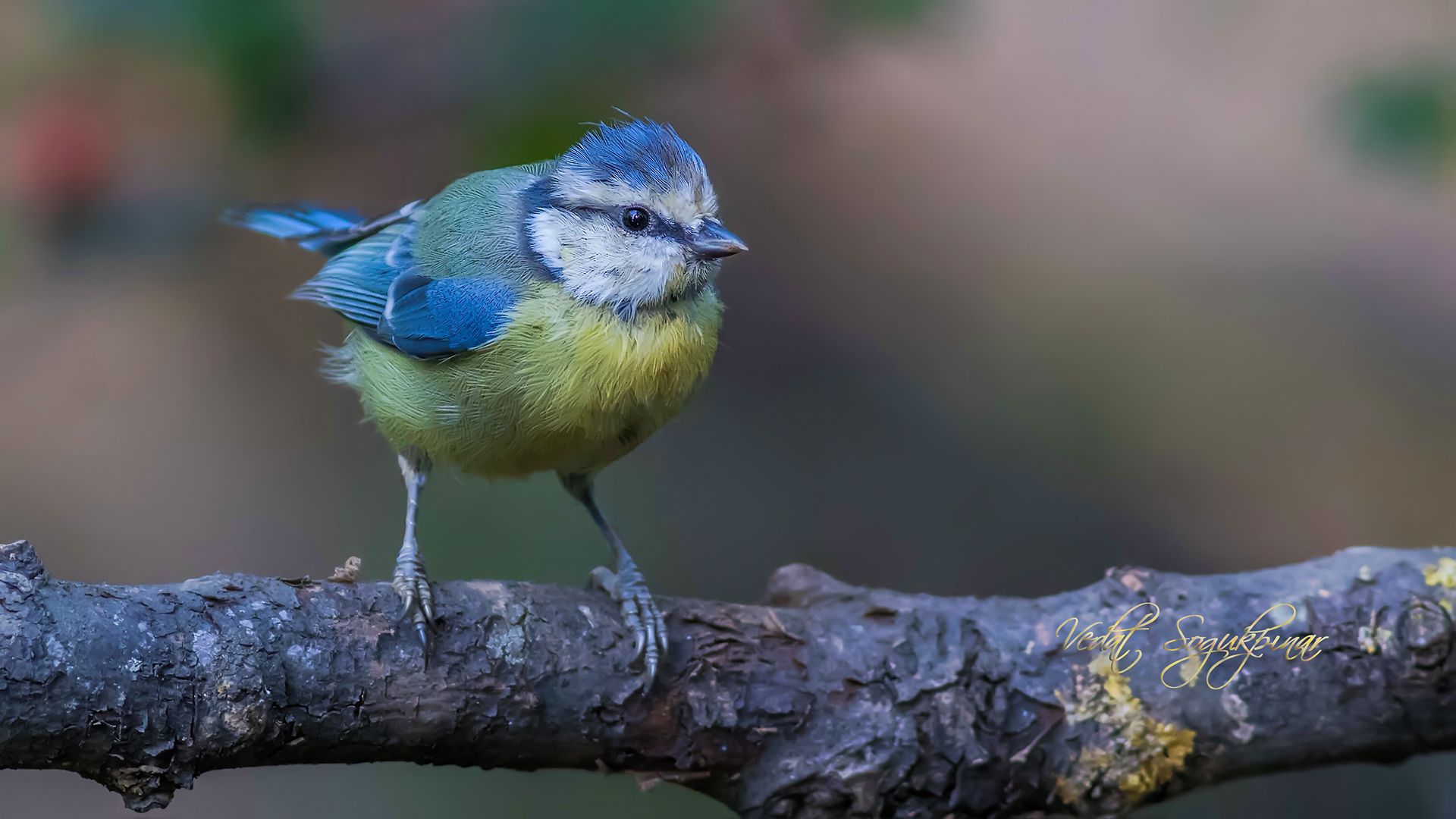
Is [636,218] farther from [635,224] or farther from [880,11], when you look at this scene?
[880,11]

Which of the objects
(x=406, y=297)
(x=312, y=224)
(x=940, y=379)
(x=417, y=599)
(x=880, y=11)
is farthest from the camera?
(x=940, y=379)

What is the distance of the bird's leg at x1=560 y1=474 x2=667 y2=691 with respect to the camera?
2.06 m

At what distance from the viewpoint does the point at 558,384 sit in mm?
2168

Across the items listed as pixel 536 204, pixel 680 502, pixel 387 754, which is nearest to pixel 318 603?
pixel 387 754

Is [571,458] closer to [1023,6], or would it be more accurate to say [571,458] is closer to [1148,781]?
[1148,781]

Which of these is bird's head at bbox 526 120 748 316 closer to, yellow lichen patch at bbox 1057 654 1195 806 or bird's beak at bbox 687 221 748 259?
bird's beak at bbox 687 221 748 259

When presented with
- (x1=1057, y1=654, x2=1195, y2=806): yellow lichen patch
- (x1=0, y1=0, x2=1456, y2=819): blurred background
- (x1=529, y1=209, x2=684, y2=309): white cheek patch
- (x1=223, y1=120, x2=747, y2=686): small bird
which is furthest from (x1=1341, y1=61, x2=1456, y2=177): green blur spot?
(x1=529, y1=209, x2=684, y2=309): white cheek patch

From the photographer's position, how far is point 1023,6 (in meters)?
3.78

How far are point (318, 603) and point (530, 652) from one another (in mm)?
372

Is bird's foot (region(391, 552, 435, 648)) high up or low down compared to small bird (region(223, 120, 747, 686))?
down

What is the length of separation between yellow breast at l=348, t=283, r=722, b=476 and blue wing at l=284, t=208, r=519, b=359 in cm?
4

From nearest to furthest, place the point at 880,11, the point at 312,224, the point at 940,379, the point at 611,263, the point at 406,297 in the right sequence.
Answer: the point at 880,11 < the point at 611,263 < the point at 406,297 < the point at 312,224 < the point at 940,379

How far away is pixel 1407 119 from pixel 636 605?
1.88 m
